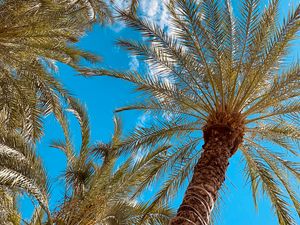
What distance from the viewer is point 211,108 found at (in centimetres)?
818

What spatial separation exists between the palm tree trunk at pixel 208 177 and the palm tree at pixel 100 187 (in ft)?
7.32

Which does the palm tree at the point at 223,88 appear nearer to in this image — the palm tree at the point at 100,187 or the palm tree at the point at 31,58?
the palm tree at the point at 100,187

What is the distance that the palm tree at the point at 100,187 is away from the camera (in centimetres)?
981

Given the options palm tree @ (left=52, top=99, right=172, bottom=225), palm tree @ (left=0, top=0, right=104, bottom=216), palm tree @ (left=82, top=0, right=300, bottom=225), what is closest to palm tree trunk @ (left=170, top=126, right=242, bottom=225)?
palm tree @ (left=82, top=0, right=300, bottom=225)

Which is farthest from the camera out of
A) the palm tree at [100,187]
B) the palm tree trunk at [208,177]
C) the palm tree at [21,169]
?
the palm tree at [100,187]

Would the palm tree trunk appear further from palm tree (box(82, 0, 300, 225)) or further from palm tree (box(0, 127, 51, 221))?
palm tree (box(0, 127, 51, 221))

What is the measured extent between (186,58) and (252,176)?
9.44 ft

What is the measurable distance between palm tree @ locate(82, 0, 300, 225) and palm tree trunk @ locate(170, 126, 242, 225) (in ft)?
0.14

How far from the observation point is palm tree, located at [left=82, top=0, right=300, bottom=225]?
7.98 metres

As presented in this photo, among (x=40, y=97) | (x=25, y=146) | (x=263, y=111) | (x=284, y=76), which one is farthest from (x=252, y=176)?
(x=40, y=97)

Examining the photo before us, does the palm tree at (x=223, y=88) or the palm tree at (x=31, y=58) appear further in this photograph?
the palm tree at (x=31, y=58)

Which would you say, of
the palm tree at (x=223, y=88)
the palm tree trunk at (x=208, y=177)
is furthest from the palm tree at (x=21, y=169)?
the palm tree trunk at (x=208, y=177)

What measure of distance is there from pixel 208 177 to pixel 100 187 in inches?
171

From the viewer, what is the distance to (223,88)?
8.24m
